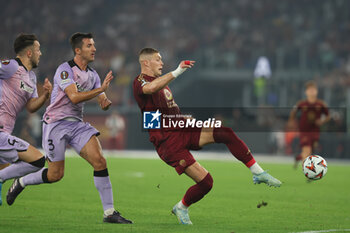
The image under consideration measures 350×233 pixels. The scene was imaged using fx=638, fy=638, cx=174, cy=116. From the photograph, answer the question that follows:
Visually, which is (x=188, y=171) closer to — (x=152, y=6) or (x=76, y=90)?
(x=76, y=90)

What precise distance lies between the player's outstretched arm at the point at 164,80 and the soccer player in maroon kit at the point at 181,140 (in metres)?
0.06

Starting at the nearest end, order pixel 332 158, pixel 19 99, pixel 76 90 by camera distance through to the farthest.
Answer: pixel 76 90
pixel 19 99
pixel 332 158

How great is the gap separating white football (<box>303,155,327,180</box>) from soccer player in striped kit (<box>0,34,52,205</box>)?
3820mm

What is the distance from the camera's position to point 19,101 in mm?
8672

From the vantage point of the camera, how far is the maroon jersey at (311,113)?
17016mm

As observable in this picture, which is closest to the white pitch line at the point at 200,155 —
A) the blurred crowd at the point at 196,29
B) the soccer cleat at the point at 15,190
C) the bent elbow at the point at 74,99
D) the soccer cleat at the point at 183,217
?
the blurred crowd at the point at 196,29

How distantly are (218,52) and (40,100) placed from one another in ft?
83.6

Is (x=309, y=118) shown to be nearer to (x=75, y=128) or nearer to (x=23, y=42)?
(x=75, y=128)

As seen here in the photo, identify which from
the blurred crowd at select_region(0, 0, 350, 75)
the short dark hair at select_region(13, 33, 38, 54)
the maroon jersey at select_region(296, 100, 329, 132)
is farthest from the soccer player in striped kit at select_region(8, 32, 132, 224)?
the blurred crowd at select_region(0, 0, 350, 75)

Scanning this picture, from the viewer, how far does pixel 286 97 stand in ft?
101

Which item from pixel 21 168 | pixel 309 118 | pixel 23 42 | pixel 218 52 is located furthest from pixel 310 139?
pixel 218 52

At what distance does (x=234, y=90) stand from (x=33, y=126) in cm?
1047

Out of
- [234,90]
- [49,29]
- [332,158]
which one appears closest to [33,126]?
[49,29]

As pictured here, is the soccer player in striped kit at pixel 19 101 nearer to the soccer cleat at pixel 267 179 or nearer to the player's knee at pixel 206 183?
the player's knee at pixel 206 183
